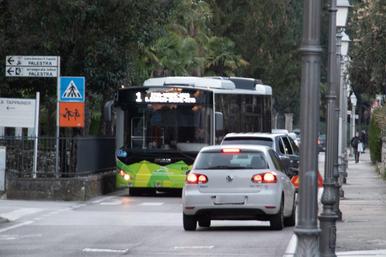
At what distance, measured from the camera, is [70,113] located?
31172 millimetres

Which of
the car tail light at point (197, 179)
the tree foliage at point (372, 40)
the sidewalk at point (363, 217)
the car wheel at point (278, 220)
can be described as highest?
the tree foliage at point (372, 40)

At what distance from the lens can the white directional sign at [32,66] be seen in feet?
101

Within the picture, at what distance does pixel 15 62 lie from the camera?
101 feet

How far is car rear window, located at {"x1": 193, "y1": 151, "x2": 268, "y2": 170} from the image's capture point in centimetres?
2173

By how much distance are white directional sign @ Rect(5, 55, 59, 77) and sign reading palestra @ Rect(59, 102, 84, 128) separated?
2.95 ft

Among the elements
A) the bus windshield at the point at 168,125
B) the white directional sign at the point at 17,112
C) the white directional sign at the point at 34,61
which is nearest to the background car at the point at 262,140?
the bus windshield at the point at 168,125

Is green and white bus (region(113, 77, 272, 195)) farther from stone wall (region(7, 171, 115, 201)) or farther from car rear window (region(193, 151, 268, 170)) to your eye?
car rear window (region(193, 151, 268, 170))

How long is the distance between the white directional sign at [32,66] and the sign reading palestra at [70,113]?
90 cm

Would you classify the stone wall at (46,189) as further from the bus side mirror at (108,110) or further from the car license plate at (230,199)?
the car license plate at (230,199)

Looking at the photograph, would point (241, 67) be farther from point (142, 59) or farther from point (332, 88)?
point (332, 88)

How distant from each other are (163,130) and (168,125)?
22 centimetres

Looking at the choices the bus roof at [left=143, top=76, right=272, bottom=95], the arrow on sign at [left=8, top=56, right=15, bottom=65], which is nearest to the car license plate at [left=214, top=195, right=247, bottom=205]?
the arrow on sign at [left=8, top=56, right=15, bottom=65]

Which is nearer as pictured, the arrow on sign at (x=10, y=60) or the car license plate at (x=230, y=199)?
the car license plate at (x=230, y=199)

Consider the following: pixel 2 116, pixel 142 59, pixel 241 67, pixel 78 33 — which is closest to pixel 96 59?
pixel 78 33
